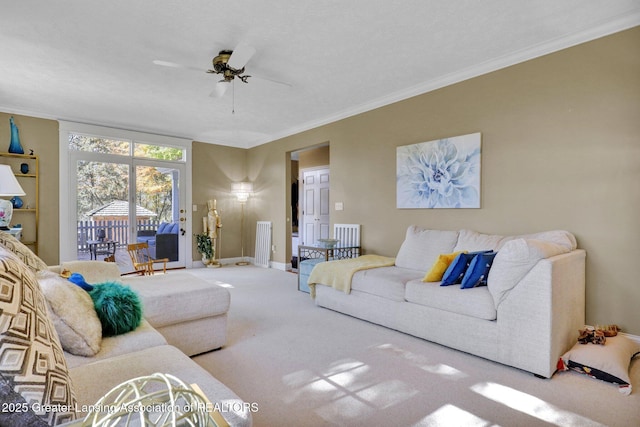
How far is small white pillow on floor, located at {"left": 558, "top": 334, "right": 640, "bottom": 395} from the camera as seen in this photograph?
2180 millimetres

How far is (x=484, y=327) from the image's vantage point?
257cm

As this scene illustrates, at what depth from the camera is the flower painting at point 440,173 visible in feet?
12.4

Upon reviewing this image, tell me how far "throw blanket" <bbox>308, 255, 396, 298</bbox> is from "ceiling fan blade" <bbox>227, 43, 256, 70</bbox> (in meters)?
2.34

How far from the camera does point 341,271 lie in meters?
3.79

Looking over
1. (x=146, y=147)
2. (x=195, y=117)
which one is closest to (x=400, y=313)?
(x=195, y=117)

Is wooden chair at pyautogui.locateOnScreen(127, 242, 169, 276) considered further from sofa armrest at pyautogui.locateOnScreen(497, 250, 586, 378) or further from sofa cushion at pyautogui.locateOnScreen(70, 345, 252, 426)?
sofa armrest at pyautogui.locateOnScreen(497, 250, 586, 378)

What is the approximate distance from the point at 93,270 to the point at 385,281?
110 inches

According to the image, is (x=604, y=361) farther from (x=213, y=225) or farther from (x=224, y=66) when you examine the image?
(x=213, y=225)

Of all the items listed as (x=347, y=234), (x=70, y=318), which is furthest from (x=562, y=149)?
(x=70, y=318)

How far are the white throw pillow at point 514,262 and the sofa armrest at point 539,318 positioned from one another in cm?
4

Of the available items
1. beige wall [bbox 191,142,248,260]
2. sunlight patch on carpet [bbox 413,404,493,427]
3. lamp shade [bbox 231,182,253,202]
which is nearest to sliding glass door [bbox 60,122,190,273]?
beige wall [bbox 191,142,248,260]

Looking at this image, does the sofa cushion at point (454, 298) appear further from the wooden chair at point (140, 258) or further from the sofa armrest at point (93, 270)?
the wooden chair at point (140, 258)

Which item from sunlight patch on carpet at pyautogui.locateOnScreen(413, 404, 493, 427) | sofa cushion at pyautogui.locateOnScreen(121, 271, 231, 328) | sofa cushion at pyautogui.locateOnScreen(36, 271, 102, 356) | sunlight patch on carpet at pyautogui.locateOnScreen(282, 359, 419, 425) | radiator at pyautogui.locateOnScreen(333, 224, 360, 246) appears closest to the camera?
sofa cushion at pyautogui.locateOnScreen(36, 271, 102, 356)

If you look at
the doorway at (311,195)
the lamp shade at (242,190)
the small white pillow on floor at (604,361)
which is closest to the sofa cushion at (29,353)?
the small white pillow on floor at (604,361)
